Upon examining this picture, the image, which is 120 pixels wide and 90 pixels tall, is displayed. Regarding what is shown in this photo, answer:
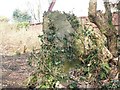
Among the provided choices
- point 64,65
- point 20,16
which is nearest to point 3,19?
point 20,16

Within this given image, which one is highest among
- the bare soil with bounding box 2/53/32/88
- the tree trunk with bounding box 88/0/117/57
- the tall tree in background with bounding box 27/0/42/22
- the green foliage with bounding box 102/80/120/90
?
the tall tree in background with bounding box 27/0/42/22

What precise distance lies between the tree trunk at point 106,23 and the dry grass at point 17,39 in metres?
3.48

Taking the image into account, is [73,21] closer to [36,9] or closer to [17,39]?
[17,39]

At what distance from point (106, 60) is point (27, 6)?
7.03 m

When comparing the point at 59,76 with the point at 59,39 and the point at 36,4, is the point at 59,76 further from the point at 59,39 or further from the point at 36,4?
the point at 36,4

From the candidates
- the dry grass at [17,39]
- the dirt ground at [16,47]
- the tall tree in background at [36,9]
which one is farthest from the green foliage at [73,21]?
the tall tree in background at [36,9]

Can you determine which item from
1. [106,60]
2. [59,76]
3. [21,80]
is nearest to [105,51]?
[106,60]

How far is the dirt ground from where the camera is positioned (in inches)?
253

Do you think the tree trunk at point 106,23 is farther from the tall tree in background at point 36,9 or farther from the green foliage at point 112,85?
the tall tree in background at point 36,9

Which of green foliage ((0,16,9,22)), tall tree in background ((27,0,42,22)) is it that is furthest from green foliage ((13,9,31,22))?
green foliage ((0,16,9,22))

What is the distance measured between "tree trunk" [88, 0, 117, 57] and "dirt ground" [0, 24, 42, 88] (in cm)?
183

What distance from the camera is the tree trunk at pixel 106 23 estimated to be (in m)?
4.86

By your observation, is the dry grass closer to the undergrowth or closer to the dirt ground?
the dirt ground

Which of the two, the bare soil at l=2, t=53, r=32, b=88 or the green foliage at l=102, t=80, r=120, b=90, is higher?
the green foliage at l=102, t=80, r=120, b=90
